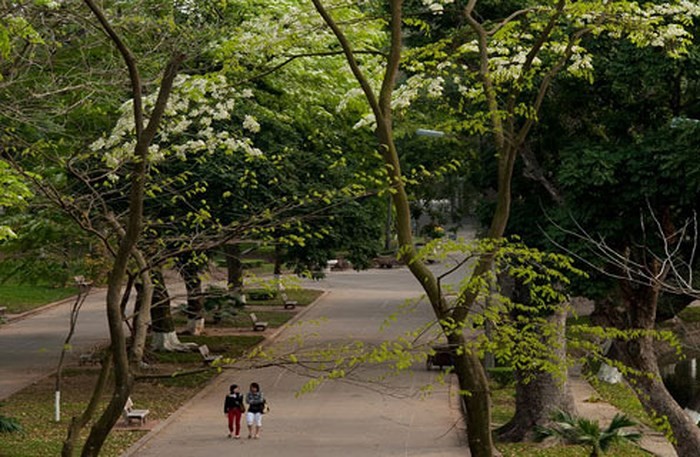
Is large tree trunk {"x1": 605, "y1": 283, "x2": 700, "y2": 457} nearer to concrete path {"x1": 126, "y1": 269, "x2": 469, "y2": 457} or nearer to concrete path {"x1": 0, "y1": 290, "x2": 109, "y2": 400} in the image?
concrete path {"x1": 126, "y1": 269, "x2": 469, "y2": 457}

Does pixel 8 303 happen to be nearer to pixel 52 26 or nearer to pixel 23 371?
pixel 23 371

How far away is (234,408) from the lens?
2448cm

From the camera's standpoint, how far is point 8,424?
24.7 meters

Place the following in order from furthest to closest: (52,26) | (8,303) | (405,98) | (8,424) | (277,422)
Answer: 1. (8,303)
2. (277,422)
3. (8,424)
4. (52,26)
5. (405,98)

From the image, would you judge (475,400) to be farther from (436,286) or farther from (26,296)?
(26,296)

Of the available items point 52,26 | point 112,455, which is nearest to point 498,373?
point 112,455

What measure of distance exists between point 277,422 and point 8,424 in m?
5.64

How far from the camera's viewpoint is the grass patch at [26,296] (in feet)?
178

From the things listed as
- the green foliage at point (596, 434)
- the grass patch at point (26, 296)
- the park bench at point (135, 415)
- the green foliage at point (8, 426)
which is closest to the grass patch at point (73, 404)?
the green foliage at point (8, 426)

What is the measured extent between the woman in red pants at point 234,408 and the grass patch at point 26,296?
29.5 m

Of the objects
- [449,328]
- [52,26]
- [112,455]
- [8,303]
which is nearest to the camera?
[449,328]

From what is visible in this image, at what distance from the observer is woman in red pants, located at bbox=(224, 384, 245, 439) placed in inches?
959

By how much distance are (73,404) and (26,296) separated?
30.3m

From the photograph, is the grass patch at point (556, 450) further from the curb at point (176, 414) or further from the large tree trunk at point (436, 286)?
the large tree trunk at point (436, 286)
